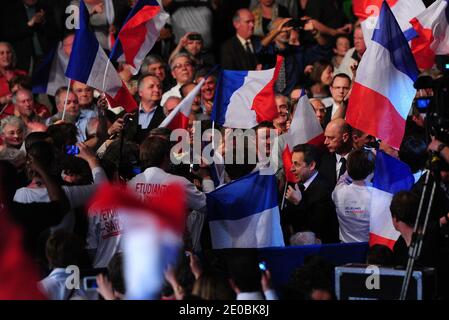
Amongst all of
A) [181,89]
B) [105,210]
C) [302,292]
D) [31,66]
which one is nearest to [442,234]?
[302,292]

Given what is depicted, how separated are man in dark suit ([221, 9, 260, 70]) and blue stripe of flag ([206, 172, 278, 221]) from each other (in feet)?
18.9

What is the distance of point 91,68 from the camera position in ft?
39.7

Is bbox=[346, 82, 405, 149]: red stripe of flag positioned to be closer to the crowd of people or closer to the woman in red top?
the crowd of people

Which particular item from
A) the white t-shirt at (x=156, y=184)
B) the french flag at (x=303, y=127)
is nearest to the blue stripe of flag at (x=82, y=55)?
the french flag at (x=303, y=127)

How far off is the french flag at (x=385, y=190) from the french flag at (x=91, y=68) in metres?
3.02

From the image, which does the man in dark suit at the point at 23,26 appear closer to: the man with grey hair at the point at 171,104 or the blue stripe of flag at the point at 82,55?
the man with grey hair at the point at 171,104

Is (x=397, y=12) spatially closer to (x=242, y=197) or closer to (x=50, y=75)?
(x=242, y=197)

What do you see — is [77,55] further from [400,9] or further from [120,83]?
[400,9]

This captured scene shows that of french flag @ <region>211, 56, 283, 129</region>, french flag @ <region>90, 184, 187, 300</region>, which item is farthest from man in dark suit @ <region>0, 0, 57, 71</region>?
french flag @ <region>90, 184, 187, 300</region>

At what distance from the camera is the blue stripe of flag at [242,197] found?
10359mm

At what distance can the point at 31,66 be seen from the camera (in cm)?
1688
